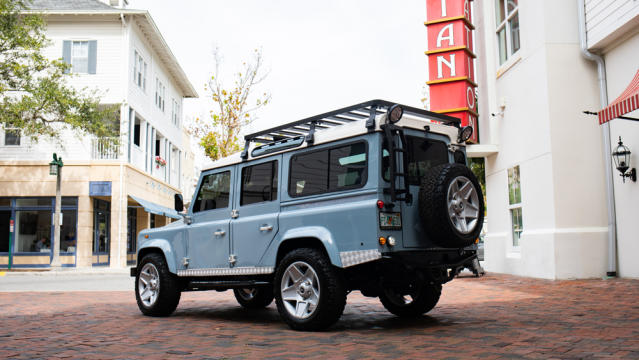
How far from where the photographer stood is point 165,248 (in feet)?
27.5

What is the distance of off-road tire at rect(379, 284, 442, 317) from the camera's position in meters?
7.32

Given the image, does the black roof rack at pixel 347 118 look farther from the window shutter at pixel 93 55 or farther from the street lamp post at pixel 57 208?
the window shutter at pixel 93 55

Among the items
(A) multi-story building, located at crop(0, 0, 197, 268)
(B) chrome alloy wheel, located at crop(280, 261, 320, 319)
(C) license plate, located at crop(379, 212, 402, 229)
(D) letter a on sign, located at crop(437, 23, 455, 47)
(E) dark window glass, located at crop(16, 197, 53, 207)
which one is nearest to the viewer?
(C) license plate, located at crop(379, 212, 402, 229)

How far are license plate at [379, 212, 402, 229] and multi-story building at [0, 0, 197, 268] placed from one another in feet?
64.2

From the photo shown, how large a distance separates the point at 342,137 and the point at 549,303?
13.3 ft

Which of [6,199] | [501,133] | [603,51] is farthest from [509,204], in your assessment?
[6,199]

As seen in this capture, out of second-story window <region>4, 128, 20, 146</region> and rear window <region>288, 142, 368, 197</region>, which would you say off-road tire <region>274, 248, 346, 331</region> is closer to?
rear window <region>288, 142, 368, 197</region>

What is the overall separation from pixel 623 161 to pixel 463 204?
625 cm

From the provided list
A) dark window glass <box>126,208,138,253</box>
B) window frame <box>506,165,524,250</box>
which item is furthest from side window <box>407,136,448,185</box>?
dark window glass <box>126,208,138,253</box>

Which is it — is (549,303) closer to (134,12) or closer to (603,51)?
(603,51)

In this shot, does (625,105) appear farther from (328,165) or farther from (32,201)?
(32,201)

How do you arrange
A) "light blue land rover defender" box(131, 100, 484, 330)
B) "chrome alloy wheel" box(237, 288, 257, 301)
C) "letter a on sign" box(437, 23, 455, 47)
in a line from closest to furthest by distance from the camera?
"light blue land rover defender" box(131, 100, 484, 330), "chrome alloy wheel" box(237, 288, 257, 301), "letter a on sign" box(437, 23, 455, 47)

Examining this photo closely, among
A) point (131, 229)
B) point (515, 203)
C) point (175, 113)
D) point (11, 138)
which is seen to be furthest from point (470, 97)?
point (175, 113)

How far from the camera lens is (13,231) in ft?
82.2
